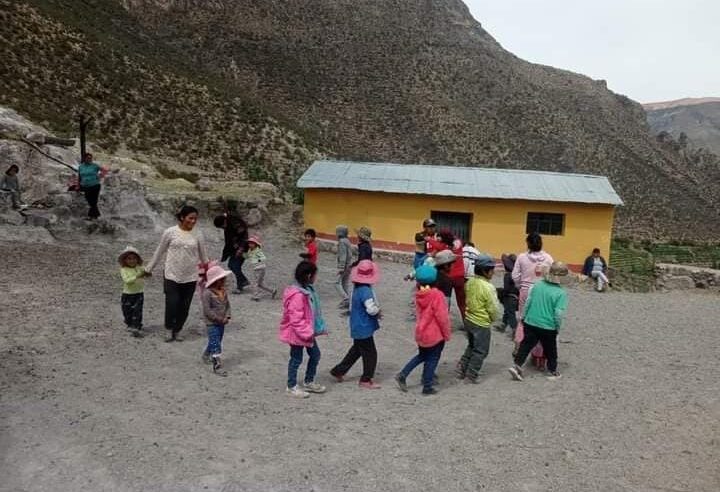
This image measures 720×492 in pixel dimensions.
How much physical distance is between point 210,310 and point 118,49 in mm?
36093

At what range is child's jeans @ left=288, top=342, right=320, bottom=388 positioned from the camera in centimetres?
625

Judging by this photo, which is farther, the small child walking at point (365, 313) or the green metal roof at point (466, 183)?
the green metal roof at point (466, 183)

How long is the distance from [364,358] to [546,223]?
38.2 ft

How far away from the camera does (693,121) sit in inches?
6924

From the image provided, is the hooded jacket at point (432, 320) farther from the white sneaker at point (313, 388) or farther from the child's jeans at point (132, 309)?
the child's jeans at point (132, 309)

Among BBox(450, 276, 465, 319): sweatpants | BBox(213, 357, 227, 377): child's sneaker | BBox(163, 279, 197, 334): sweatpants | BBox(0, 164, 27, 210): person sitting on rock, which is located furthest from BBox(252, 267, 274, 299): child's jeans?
BBox(0, 164, 27, 210): person sitting on rock

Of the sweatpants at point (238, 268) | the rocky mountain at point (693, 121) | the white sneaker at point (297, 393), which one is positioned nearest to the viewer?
the white sneaker at point (297, 393)

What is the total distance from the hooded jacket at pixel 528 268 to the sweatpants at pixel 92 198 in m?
10.0

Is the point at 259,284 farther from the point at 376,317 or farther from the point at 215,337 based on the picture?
the point at 376,317

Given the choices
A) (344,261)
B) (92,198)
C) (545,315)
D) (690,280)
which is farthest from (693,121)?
(545,315)

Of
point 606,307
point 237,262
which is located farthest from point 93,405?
point 606,307

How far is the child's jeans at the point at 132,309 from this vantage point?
798cm

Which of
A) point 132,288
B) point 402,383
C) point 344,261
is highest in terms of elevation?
point 344,261

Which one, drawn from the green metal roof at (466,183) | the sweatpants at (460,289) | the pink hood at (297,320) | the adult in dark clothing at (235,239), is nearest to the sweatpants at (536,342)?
the sweatpants at (460,289)
